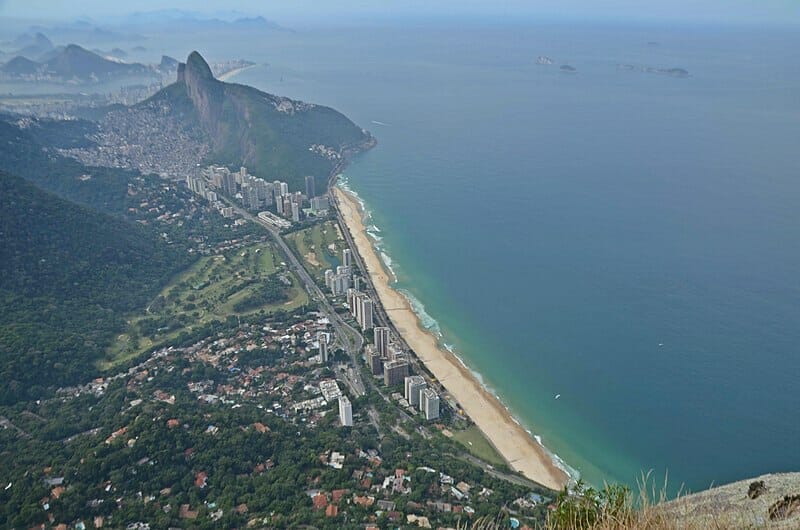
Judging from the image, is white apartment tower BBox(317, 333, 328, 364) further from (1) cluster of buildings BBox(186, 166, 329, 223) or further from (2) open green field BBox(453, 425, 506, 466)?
(1) cluster of buildings BBox(186, 166, 329, 223)

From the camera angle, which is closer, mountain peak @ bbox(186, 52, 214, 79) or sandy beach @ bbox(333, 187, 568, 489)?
sandy beach @ bbox(333, 187, 568, 489)

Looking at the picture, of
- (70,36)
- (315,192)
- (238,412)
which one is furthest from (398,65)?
(70,36)

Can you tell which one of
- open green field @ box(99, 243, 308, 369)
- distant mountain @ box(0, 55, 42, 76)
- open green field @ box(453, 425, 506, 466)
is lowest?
open green field @ box(453, 425, 506, 466)

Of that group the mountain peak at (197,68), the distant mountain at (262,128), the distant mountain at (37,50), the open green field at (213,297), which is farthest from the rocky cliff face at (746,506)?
the distant mountain at (37,50)

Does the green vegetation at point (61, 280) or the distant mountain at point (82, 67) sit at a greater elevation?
the distant mountain at point (82, 67)

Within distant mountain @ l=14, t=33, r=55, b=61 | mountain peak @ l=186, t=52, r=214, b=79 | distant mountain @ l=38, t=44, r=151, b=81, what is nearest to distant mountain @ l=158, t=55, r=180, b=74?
distant mountain @ l=38, t=44, r=151, b=81

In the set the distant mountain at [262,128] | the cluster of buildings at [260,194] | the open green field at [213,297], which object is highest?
the distant mountain at [262,128]

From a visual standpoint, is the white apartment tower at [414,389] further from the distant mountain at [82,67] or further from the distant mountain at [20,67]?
the distant mountain at [20,67]

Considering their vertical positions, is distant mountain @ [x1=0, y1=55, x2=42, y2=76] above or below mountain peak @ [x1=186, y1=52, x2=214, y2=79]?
below
